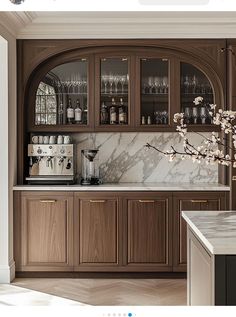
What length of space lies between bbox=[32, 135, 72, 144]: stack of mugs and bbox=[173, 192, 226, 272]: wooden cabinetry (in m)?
Answer: 1.29

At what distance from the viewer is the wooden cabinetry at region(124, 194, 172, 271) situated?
203 inches

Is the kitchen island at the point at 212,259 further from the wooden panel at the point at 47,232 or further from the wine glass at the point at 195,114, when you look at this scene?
the wine glass at the point at 195,114

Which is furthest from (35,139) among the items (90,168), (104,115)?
(104,115)

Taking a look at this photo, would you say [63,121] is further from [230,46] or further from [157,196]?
[230,46]

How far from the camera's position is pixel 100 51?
539 cm

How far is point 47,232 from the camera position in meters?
5.17

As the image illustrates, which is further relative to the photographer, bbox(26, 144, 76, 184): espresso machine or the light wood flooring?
bbox(26, 144, 76, 184): espresso machine

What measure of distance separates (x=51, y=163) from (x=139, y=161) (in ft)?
3.24

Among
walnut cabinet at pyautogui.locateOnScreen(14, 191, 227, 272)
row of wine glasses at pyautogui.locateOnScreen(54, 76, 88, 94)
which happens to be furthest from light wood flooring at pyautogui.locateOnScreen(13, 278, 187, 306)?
row of wine glasses at pyautogui.locateOnScreen(54, 76, 88, 94)

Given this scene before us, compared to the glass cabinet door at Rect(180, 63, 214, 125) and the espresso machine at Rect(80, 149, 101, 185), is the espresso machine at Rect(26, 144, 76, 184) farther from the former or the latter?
the glass cabinet door at Rect(180, 63, 214, 125)

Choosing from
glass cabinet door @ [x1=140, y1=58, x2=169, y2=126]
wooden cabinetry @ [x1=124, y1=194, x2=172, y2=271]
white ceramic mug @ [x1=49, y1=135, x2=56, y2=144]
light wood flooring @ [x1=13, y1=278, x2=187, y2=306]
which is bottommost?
light wood flooring @ [x1=13, y1=278, x2=187, y2=306]

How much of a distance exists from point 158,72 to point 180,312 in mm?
4709

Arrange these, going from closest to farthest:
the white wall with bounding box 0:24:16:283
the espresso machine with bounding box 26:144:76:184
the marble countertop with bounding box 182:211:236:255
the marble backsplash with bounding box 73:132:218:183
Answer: the marble countertop with bounding box 182:211:236:255 → the white wall with bounding box 0:24:16:283 → the espresso machine with bounding box 26:144:76:184 → the marble backsplash with bounding box 73:132:218:183

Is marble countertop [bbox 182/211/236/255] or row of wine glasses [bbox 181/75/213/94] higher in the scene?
row of wine glasses [bbox 181/75/213/94]
